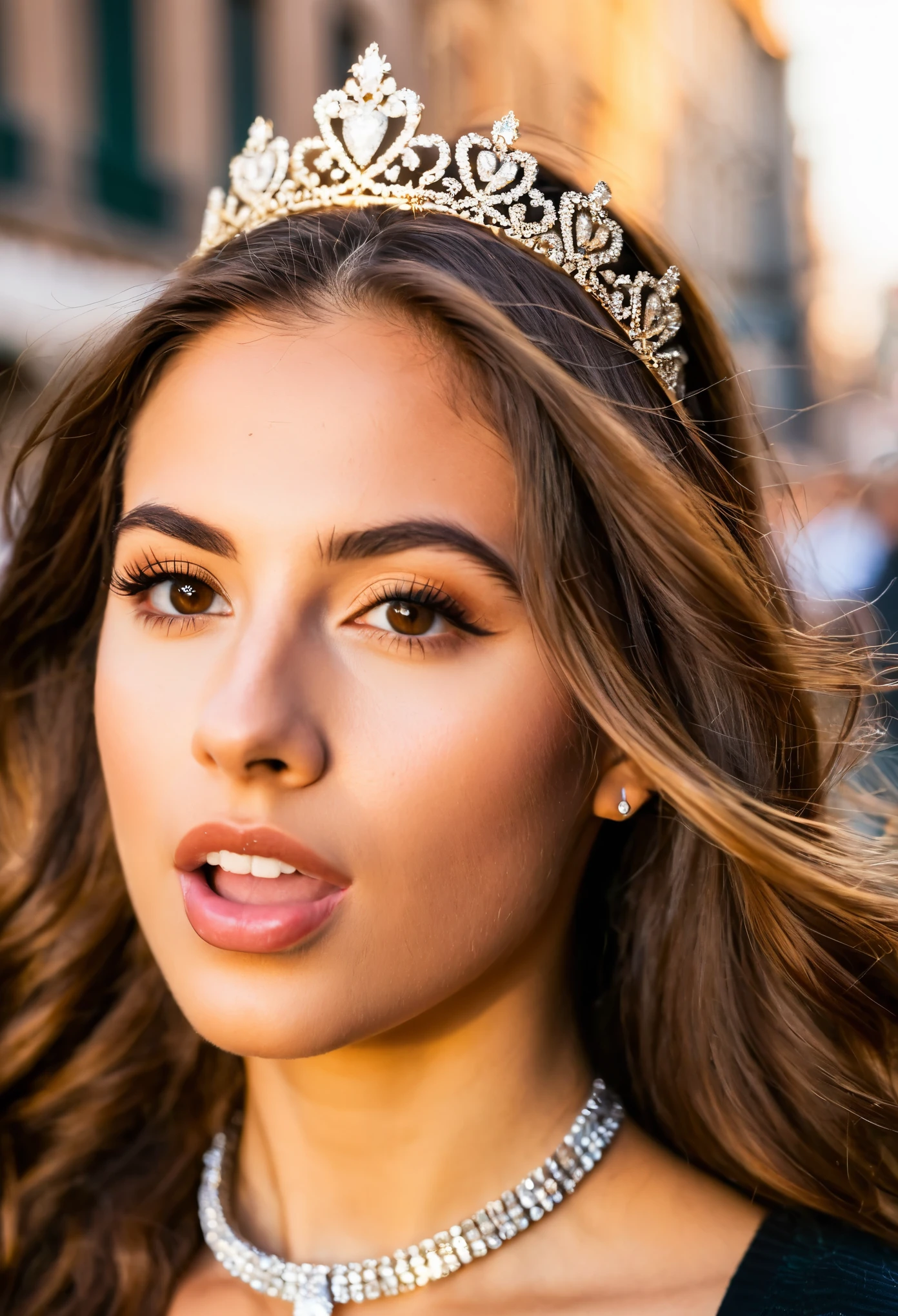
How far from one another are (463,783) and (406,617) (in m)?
0.20

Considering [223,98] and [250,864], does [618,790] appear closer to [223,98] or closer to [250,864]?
[250,864]

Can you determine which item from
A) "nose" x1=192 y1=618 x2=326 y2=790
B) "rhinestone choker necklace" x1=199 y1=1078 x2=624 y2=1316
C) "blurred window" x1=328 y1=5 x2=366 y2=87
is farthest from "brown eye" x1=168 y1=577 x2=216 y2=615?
"blurred window" x1=328 y1=5 x2=366 y2=87

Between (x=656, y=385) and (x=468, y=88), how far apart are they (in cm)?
1086

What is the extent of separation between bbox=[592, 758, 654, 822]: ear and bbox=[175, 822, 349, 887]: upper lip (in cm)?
39

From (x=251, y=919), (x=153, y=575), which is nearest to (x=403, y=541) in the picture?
(x=153, y=575)

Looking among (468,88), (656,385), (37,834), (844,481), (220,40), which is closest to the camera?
(656,385)

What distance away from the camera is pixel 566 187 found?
68.9 inches

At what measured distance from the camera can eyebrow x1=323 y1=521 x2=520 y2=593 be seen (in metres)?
1.41

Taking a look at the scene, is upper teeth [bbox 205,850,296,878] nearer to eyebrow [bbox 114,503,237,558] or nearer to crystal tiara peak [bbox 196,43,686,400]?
eyebrow [bbox 114,503,237,558]

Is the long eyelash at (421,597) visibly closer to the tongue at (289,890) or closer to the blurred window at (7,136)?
the tongue at (289,890)

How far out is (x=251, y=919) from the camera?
1.42 meters

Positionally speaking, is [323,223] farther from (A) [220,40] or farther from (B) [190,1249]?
(A) [220,40]

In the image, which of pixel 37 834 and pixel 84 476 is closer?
pixel 84 476

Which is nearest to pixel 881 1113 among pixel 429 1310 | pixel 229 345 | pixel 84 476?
pixel 429 1310
